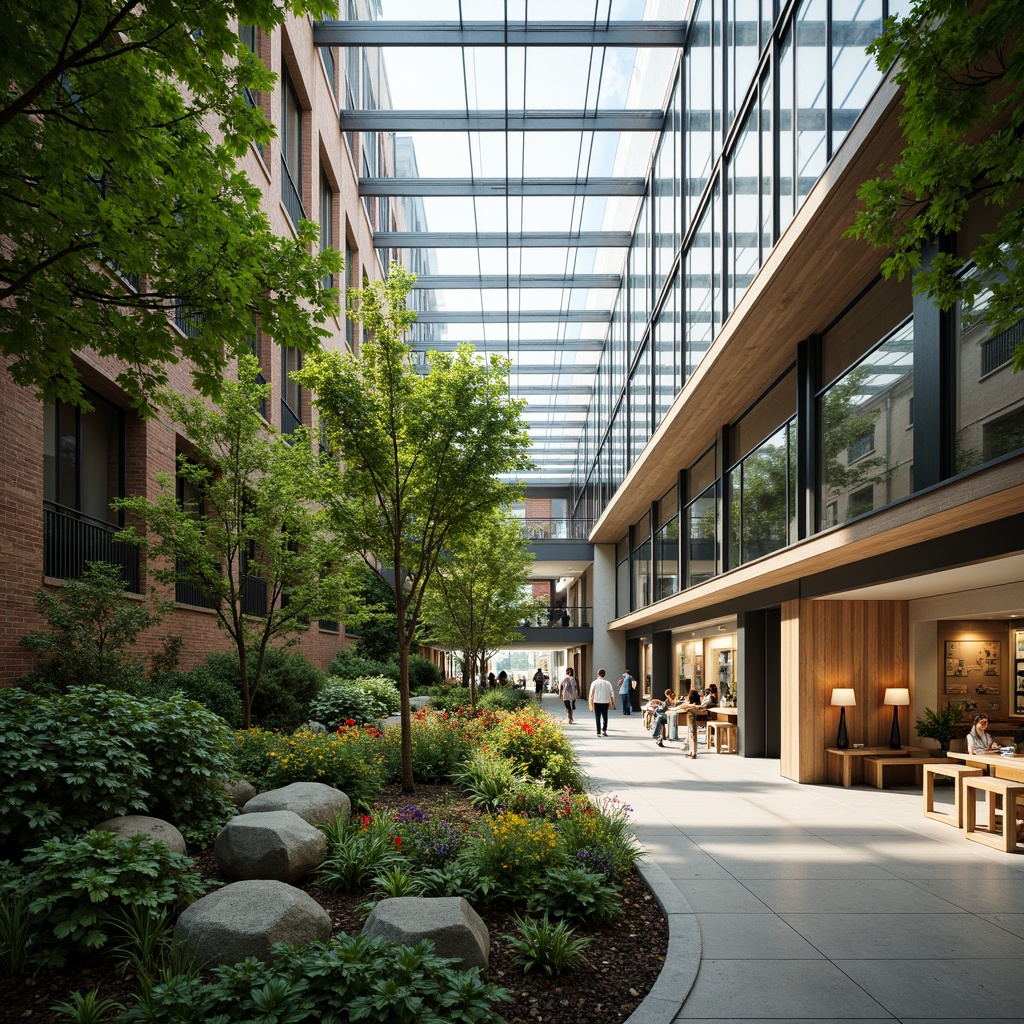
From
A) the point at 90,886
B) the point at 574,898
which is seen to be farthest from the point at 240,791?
the point at 574,898

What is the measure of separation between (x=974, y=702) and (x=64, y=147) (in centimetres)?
1582

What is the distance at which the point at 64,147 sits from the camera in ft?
17.2

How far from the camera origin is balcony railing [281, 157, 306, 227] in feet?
68.1

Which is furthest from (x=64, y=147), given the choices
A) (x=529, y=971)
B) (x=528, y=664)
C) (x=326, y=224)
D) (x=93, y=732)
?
(x=528, y=664)

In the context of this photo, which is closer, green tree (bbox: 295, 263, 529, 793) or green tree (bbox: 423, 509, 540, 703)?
green tree (bbox: 295, 263, 529, 793)

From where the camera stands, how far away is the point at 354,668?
79.9ft

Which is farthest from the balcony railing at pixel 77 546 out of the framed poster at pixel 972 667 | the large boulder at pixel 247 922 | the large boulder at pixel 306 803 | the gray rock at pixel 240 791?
the framed poster at pixel 972 667

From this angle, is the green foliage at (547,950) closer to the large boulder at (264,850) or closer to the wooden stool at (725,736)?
the large boulder at (264,850)

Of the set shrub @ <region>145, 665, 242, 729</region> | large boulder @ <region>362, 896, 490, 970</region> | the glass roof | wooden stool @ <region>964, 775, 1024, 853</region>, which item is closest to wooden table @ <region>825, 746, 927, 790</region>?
wooden stool @ <region>964, 775, 1024, 853</region>

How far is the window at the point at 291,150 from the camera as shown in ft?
68.6

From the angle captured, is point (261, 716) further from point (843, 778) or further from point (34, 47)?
point (34, 47)

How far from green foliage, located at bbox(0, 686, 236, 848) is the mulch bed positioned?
1342 millimetres

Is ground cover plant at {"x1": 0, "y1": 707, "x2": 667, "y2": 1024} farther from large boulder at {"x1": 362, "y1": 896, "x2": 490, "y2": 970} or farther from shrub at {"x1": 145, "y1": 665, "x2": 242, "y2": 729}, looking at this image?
shrub at {"x1": 145, "y1": 665, "x2": 242, "y2": 729}

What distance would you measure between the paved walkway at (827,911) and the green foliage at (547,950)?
0.56m
